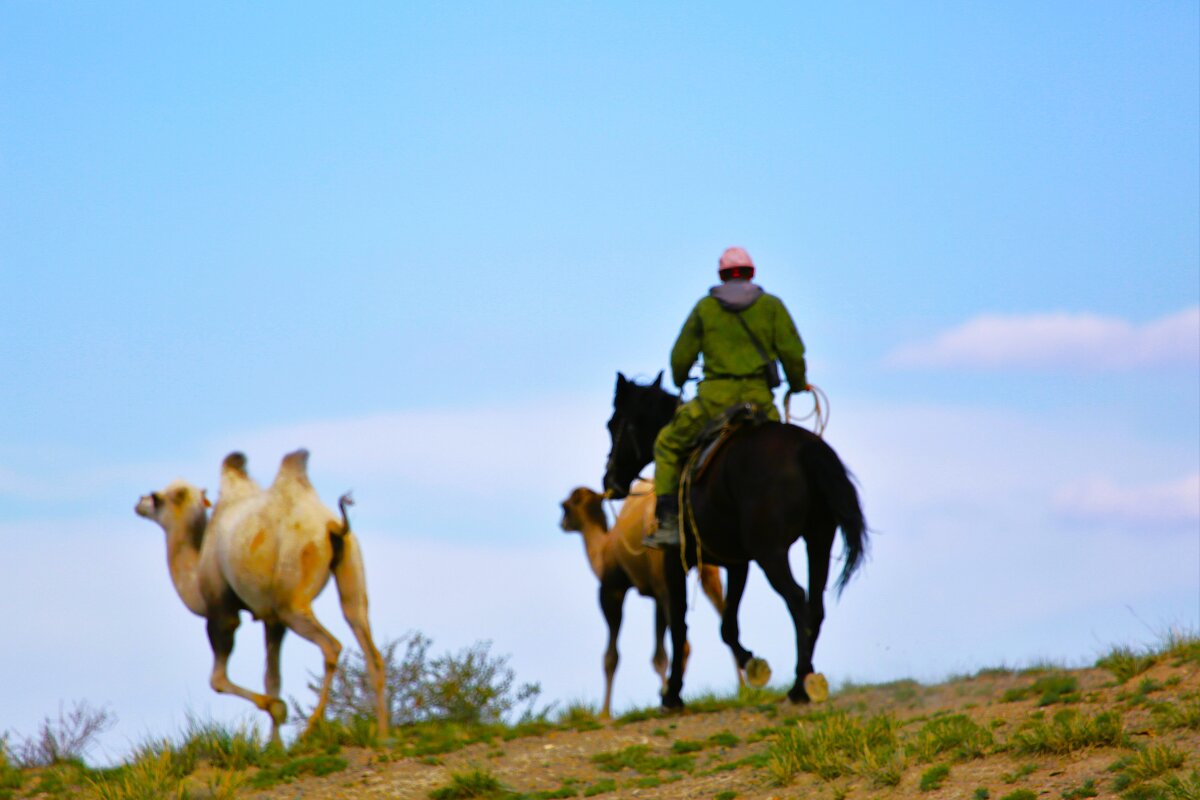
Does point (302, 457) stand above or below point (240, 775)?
above

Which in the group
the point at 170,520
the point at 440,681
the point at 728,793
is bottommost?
the point at 728,793

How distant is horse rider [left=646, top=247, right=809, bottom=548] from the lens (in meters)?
14.5

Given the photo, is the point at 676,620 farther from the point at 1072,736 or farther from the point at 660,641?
the point at 1072,736

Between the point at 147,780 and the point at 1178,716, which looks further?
the point at 147,780

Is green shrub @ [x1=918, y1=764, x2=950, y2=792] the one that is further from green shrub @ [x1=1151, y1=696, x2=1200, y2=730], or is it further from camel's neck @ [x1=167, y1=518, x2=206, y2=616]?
camel's neck @ [x1=167, y1=518, x2=206, y2=616]

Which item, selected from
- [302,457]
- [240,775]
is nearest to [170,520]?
[302,457]

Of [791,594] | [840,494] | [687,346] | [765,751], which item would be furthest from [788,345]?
[765,751]

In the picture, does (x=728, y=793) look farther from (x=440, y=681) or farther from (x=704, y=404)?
(x=440, y=681)

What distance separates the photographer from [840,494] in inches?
532

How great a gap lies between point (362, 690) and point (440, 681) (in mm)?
899

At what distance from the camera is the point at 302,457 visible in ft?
50.6

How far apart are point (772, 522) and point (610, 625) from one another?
Answer: 2848 millimetres

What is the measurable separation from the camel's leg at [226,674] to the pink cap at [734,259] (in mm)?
5111

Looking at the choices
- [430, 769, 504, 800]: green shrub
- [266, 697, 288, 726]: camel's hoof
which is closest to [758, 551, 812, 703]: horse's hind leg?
[430, 769, 504, 800]: green shrub
